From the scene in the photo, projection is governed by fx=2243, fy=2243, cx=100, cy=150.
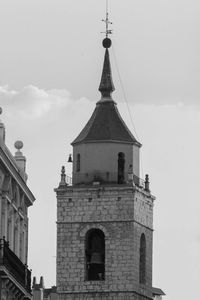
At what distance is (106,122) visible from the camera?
128m

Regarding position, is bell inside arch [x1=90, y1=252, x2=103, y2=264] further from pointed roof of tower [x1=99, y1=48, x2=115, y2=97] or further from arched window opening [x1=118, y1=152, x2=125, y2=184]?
pointed roof of tower [x1=99, y1=48, x2=115, y2=97]

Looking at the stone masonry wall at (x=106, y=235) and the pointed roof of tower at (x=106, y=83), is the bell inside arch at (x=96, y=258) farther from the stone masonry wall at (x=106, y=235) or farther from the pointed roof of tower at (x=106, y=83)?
the pointed roof of tower at (x=106, y=83)

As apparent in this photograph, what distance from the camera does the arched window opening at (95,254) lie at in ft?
408

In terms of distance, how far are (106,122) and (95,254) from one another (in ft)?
26.9

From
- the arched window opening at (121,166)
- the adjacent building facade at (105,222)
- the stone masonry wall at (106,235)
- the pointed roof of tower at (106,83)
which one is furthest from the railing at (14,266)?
the pointed roof of tower at (106,83)

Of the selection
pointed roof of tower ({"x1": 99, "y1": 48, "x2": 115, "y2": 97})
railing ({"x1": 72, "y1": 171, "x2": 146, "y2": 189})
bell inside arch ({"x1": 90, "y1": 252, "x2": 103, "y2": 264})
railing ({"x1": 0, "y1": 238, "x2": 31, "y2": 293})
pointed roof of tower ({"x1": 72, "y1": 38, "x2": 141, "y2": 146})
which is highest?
pointed roof of tower ({"x1": 99, "y1": 48, "x2": 115, "y2": 97})

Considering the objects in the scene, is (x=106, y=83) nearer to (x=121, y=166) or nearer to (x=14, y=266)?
(x=121, y=166)

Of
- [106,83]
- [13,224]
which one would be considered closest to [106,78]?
[106,83]

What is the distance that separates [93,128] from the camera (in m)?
128

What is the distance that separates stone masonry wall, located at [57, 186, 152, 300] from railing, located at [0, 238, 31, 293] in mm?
53241

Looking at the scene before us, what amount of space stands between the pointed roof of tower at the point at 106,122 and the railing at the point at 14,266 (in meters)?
55.4

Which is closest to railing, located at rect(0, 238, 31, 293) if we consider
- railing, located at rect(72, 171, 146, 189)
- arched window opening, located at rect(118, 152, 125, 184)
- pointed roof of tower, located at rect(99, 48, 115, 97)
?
arched window opening, located at rect(118, 152, 125, 184)

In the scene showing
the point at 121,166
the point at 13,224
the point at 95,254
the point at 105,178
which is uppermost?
the point at 121,166

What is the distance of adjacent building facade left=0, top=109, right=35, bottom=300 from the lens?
6494 cm
